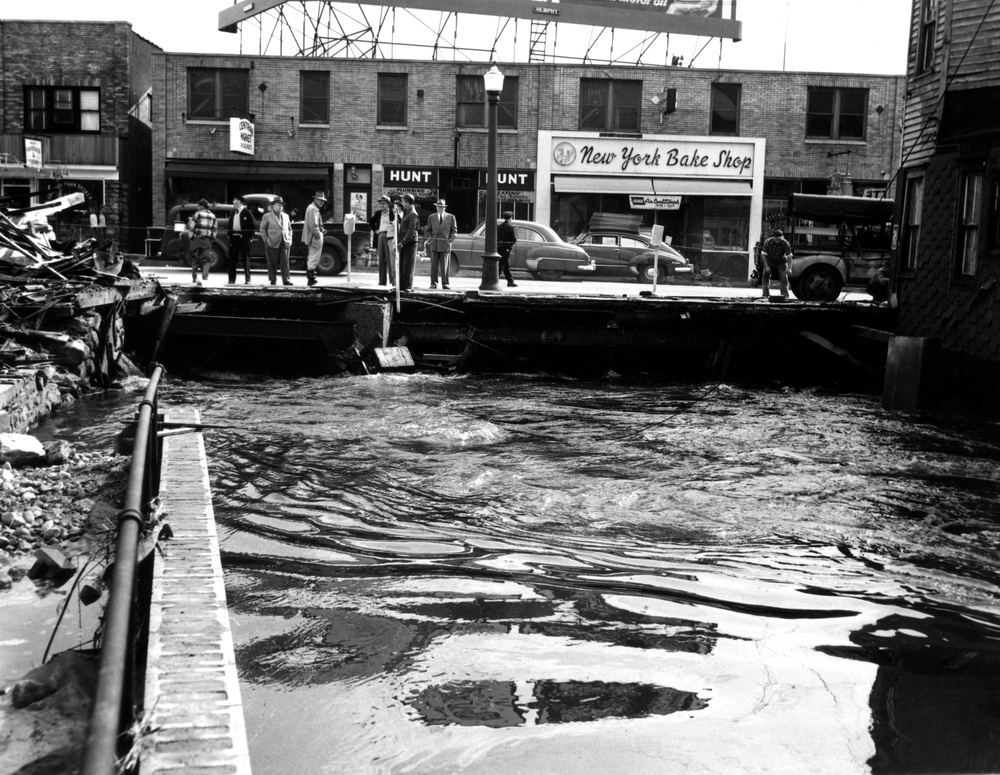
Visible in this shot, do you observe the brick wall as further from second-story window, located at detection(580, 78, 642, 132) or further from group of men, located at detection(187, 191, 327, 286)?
group of men, located at detection(187, 191, 327, 286)

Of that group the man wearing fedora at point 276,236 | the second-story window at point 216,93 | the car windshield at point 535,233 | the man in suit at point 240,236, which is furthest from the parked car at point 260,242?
the second-story window at point 216,93

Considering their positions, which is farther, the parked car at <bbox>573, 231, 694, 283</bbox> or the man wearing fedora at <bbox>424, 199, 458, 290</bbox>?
the parked car at <bbox>573, 231, 694, 283</bbox>

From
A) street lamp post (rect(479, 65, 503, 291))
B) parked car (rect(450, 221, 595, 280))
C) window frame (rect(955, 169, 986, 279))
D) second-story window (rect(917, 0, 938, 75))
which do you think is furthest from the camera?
parked car (rect(450, 221, 595, 280))

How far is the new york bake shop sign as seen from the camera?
1423 inches

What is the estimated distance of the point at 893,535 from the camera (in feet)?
26.3

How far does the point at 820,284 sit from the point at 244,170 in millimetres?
19824

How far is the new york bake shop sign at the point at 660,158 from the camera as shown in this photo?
119 feet

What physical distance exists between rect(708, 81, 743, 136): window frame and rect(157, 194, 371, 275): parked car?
14.0 metres

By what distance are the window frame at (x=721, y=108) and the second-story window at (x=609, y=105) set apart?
240 cm

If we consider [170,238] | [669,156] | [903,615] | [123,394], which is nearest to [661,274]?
[669,156]

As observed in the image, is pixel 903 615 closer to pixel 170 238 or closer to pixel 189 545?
pixel 189 545

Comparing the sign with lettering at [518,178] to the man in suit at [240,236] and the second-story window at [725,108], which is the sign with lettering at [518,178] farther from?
the man in suit at [240,236]

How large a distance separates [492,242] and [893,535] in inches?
535

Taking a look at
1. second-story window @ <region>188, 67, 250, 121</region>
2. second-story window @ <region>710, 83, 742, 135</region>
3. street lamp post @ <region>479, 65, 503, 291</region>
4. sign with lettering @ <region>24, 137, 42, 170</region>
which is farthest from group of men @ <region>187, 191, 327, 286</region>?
second-story window @ <region>710, 83, 742, 135</region>
